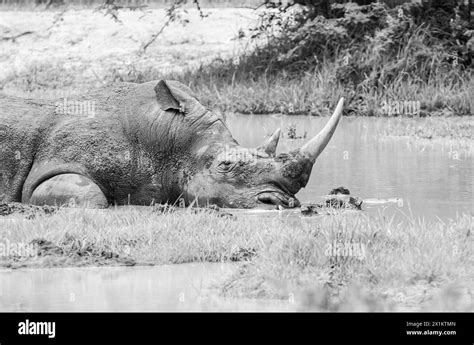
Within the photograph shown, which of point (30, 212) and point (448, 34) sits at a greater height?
point (448, 34)

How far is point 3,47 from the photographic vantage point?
2178cm

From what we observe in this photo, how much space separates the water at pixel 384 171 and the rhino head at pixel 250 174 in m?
0.68

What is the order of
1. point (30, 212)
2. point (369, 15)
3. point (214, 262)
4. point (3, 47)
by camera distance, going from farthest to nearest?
point (3, 47) < point (369, 15) < point (30, 212) < point (214, 262)

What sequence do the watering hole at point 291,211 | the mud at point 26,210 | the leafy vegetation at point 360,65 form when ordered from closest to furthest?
the watering hole at point 291,211 → the mud at point 26,210 → the leafy vegetation at point 360,65

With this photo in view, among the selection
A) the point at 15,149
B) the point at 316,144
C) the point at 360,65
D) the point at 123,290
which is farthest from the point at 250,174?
the point at 360,65

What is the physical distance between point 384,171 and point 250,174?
270 cm

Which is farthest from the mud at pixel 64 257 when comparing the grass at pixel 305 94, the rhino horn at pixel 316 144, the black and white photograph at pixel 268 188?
the grass at pixel 305 94

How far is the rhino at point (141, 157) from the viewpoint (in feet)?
30.6

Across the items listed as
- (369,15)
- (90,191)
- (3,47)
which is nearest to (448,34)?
(369,15)

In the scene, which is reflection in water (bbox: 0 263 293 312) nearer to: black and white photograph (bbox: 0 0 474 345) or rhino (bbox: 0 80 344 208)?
black and white photograph (bbox: 0 0 474 345)

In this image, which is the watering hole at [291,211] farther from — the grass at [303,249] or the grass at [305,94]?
the grass at [305,94]
